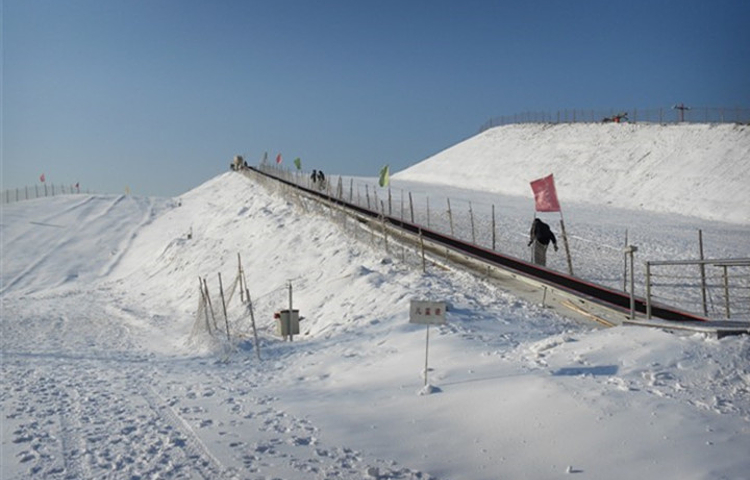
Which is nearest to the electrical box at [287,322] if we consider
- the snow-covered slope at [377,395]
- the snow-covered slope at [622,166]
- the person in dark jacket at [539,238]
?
the snow-covered slope at [377,395]

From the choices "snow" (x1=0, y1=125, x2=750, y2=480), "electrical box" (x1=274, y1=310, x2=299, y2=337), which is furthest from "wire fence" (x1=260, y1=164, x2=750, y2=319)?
"electrical box" (x1=274, y1=310, x2=299, y2=337)

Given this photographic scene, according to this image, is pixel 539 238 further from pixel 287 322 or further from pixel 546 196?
pixel 287 322

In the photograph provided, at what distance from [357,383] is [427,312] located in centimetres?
192

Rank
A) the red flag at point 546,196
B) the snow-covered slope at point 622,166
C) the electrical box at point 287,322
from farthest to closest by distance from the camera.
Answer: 1. the snow-covered slope at point 622,166
2. the red flag at point 546,196
3. the electrical box at point 287,322

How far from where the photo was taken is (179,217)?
52781 mm

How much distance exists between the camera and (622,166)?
58312 millimetres

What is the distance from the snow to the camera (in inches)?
304

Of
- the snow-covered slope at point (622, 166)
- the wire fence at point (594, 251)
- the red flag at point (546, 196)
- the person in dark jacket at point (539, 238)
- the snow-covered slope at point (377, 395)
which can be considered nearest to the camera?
the snow-covered slope at point (377, 395)

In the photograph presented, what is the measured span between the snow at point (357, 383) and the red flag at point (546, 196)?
310 cm

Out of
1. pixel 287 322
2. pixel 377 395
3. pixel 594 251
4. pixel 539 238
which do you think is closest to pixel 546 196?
pixel 539 238

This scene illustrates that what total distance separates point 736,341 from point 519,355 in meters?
3.25

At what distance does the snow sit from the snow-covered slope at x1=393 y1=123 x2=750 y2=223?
62.4ft

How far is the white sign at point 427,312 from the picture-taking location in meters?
10.8

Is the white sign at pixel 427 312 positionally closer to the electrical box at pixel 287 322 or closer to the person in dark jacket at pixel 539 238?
the electrical box at pixel 287 322
